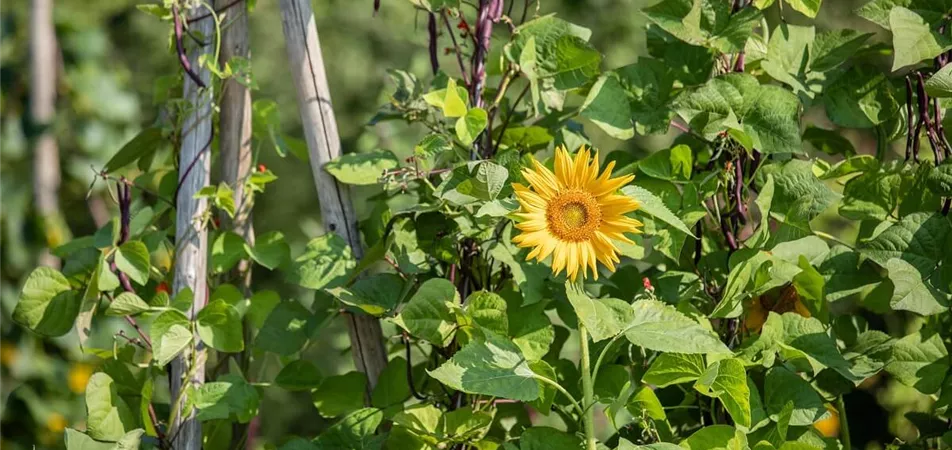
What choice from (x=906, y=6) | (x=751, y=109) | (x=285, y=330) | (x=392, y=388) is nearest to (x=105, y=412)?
(x=285, y=330)

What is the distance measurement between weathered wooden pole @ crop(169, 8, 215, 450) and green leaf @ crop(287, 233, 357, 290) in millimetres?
168

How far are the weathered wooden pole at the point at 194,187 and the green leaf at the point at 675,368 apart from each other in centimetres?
66

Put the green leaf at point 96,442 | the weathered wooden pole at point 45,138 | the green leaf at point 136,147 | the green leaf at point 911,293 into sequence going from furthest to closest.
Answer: the weathered wooden pole at point 45,138 → the green leaf at point 136,147 → the green leaf at point 96,442 → the green leaf at point 911,293

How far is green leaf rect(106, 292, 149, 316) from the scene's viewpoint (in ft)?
4.12

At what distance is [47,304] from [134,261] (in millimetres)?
142

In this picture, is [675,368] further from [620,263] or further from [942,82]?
[942,82]

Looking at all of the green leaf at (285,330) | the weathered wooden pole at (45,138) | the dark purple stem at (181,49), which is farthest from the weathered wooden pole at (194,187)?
the weathered wooden pole at (45,138)

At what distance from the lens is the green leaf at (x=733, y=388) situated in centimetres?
105

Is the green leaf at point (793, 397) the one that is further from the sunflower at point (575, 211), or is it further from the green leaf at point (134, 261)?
the green leaf at point (134, 261)

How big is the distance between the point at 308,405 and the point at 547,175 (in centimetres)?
281

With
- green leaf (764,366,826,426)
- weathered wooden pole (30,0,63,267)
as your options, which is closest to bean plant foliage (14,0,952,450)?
green leaf (764,366,826,426)

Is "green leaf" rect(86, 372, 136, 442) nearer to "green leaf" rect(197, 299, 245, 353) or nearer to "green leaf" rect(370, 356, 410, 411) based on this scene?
"green leaf" rect(197, 299, 245, 353)

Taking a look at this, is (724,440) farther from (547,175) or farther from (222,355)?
(222,355)

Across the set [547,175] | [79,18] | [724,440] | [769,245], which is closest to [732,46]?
[769,245]
